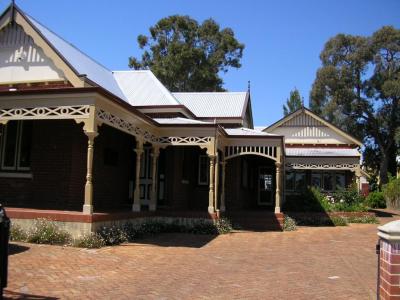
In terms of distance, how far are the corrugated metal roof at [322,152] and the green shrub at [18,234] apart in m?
19.2

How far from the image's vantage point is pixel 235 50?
50.6 m

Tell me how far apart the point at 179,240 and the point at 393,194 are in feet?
86.2

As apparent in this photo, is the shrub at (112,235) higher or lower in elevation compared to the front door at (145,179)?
lower

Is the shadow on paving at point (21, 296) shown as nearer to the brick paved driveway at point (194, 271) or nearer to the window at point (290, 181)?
the brick paved driveway at point (194, 271)

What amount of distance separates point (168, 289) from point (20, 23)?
10.4m

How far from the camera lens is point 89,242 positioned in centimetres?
1138

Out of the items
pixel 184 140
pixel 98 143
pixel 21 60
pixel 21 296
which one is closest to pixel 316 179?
pixel 184 140

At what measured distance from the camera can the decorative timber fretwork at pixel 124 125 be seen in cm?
1255

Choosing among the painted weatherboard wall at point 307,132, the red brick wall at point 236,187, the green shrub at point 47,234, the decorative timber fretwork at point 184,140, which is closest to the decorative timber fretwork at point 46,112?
the green shrub at point 47,234

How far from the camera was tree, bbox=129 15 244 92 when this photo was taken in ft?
156

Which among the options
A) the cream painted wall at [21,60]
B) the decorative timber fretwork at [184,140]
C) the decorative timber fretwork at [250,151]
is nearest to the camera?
the cream painted wall at [21,60]

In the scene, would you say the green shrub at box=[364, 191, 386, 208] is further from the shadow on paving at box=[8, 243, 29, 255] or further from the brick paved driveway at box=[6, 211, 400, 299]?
the shadow on paving at box=[8, 243, 29, 255]

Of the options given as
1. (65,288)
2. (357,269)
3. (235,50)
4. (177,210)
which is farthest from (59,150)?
(235,50)

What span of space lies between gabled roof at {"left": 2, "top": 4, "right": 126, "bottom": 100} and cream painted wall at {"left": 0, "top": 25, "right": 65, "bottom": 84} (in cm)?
48
